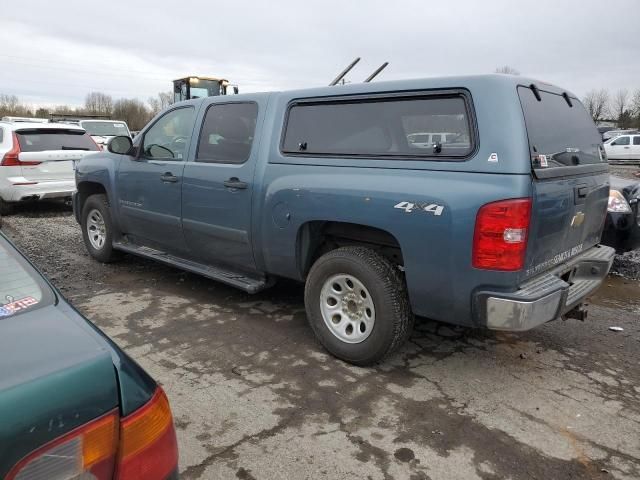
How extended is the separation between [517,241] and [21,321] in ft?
7.87

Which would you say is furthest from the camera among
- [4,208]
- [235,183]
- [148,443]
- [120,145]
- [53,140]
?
[4,208]

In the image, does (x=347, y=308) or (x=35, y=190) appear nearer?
(x=347, y=308)

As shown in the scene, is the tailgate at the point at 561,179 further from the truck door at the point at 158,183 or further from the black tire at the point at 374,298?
the truck door at the point at 158,183

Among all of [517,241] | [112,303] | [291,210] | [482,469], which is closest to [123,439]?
[482,469]

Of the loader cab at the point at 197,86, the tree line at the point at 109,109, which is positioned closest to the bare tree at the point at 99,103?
the tree line at the point at 109,109

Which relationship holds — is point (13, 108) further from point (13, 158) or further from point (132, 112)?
point (13, 158)

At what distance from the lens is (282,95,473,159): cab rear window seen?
10.2 feet

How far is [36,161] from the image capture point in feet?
28.0

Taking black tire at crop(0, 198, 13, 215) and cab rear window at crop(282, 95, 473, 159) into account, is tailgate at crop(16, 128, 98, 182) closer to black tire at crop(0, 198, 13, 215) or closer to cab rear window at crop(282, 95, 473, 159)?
black tire at crop(0, 198, 13, 215)

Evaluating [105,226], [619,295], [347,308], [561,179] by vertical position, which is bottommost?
[619,295]

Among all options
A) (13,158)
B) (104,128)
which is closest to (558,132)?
(13,158)

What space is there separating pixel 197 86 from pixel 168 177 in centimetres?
1777

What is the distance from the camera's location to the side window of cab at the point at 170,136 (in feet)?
15.6

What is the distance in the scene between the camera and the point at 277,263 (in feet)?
13.0
